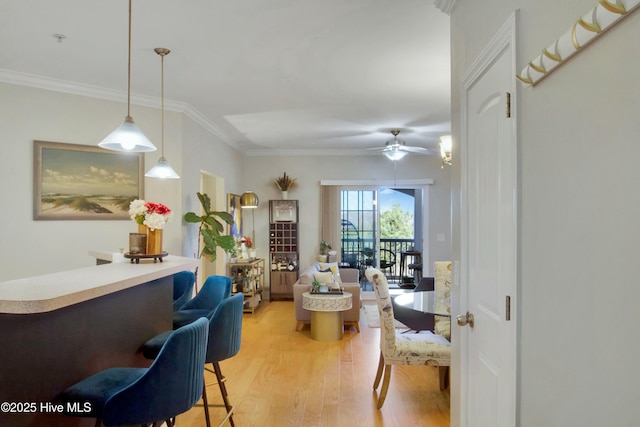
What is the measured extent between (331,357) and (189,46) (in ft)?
10.5

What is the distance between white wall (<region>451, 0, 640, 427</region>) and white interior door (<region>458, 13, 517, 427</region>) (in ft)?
0.27

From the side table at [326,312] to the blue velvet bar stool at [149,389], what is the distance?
9.25ft

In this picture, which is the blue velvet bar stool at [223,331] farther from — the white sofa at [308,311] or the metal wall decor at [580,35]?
the white sofa at [308,311]

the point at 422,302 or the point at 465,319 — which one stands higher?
the point at 465,319

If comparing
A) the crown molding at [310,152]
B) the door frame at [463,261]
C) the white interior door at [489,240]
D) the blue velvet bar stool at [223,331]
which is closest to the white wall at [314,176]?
the crown molding at [310,152]

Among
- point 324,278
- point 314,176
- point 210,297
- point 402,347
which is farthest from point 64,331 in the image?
point 314,176

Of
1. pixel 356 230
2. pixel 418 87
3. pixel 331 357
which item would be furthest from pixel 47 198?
pixel 356 230

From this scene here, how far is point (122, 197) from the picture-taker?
3.91 meters

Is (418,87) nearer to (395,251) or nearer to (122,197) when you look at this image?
(122,197)

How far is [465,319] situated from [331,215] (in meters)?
5.33

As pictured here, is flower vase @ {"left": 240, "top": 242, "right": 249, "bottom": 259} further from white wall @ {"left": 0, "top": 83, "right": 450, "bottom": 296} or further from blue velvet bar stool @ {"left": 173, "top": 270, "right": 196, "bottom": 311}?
blue velvet bar stool @ {"left": 173, "top": 270, "right": 196, "bottom": 311}

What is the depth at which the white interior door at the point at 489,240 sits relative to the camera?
4.38 feet

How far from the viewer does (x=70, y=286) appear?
60.5 inches

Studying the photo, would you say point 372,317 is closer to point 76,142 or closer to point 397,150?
point 397,150
